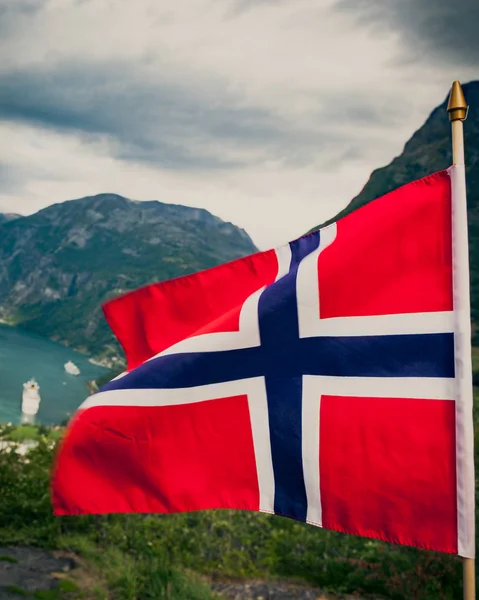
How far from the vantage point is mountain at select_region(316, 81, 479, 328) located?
426 feet

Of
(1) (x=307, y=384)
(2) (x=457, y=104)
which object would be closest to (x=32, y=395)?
(1) (x=307, y=384)

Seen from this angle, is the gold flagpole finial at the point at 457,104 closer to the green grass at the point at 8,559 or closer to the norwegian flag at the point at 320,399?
the norwegian flag at the point at 320,399

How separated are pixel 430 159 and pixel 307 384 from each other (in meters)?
159

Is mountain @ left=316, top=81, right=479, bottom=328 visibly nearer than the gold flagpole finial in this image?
No

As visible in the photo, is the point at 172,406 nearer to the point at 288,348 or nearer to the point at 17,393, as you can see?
the point at 288,348

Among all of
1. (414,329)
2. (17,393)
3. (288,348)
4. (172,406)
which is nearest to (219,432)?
(172,406)

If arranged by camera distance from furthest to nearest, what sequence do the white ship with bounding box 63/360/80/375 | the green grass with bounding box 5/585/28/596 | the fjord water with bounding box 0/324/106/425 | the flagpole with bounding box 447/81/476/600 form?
the white ship with bounding box 63/360/80/375, the fjord water with bounding box 0/324/106/425, the green grass with bounding box 5/585/28/596, the flagpole with bounding box 447/81/476/600

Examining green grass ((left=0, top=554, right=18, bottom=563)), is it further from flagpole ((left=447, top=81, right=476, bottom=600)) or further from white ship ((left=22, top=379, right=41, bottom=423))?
white ship ((left=22, top=379, right=41, bottom=423))

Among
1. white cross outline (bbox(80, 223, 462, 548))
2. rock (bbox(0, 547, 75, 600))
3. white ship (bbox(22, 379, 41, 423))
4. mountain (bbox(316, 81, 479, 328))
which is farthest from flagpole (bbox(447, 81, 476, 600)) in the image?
mountain (bbox(316, 81, 479, 328))

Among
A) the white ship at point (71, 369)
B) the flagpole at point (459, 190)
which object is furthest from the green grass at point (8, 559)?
the white ship at point (71, 369)

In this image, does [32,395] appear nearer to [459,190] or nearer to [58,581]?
[58,581]

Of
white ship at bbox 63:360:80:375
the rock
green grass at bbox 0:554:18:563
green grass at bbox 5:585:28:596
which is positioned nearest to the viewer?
green grass at bbox 5:585:28:596

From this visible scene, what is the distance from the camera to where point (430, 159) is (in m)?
149

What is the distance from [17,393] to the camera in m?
105
